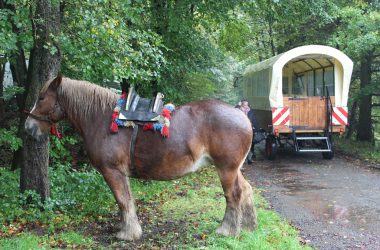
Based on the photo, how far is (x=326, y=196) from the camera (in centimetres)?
805

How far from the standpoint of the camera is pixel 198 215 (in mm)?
6320

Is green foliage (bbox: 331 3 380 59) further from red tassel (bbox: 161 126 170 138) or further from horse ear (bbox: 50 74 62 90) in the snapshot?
horse ear (bbox: 50 74 62 90)

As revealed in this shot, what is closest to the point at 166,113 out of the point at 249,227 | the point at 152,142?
the point at 152,142

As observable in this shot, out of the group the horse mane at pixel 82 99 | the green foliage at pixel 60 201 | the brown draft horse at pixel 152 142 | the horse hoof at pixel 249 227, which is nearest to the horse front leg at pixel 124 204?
the brown draft horse at pixel 152 142

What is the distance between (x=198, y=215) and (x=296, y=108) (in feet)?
23.4

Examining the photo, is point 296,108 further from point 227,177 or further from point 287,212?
point 227,177

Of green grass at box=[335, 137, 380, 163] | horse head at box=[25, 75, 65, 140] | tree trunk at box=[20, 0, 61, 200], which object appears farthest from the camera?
green grass at box=[335, 137, 380, 163]

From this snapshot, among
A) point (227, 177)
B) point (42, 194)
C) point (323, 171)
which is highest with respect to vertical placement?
point (227, 177)

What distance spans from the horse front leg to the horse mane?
79 cm

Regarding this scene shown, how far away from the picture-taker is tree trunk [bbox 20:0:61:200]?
19.7 ft

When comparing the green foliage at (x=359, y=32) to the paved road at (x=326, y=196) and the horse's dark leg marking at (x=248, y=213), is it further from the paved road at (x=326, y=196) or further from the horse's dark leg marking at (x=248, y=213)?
the horse's dark leg marking at (x=248, y=213)

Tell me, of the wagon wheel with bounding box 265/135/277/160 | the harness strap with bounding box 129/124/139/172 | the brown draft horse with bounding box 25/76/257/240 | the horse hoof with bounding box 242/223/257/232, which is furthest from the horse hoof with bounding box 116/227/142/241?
the wagon wheel with bounding box 265/135/277/160

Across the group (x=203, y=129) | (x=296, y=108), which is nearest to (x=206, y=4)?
(x=296, y=108)

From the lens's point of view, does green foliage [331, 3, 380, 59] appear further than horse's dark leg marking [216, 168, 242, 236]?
Yes
